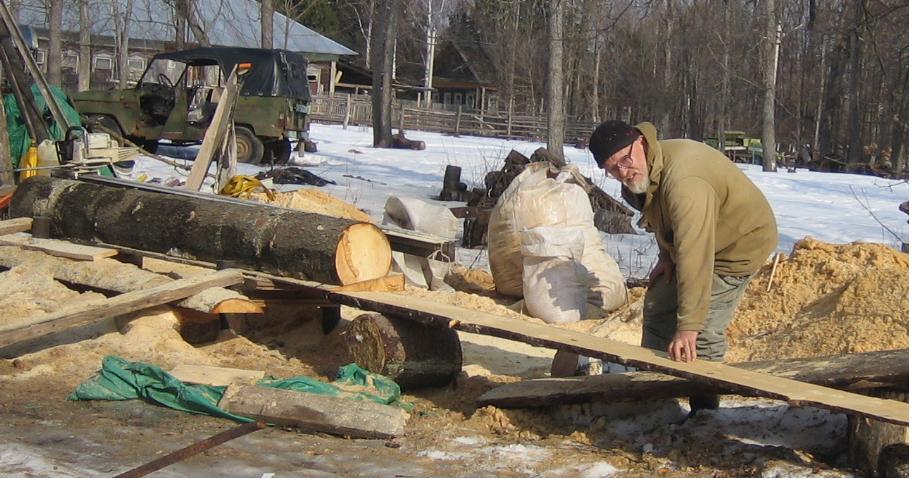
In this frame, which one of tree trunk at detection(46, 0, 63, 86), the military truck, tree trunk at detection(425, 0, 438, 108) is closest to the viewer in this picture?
the military truck

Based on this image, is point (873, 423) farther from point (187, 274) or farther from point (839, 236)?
point (839, 236)

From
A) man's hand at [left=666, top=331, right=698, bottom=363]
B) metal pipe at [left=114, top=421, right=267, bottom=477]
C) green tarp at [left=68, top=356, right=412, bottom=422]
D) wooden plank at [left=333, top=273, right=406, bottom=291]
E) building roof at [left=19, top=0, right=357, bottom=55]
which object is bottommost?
metal pipe at [left=114, top=421, right=267, bottom=477]

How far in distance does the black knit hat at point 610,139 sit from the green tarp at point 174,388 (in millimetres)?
1642

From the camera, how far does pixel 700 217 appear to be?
13.3 feet

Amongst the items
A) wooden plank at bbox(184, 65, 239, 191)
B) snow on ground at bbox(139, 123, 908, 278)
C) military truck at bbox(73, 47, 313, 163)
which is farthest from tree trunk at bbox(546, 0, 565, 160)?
wooden plank at bbox(184, 65, 239, 191)

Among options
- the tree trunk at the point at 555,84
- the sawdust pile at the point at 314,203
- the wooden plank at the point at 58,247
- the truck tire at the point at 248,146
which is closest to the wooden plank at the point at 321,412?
the wooden plank at the point at 58,247

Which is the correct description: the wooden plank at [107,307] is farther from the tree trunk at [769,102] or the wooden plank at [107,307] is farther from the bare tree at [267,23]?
the tree trunk at [769,102]

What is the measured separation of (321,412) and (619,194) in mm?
11219

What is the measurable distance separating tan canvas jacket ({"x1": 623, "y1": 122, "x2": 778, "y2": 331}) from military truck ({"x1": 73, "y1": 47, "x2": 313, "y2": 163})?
13.9 m

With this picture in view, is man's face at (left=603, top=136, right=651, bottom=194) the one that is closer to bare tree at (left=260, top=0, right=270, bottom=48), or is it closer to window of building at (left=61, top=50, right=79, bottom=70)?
bare tree at (left=260, top=0, right=270, bottom=48)

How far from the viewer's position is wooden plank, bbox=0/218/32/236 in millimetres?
6926

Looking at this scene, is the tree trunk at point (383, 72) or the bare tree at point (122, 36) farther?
the bare tree at point (122, 36)

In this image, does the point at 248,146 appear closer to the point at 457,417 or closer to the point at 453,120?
the point at 457,417

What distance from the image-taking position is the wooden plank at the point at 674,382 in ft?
13.6
